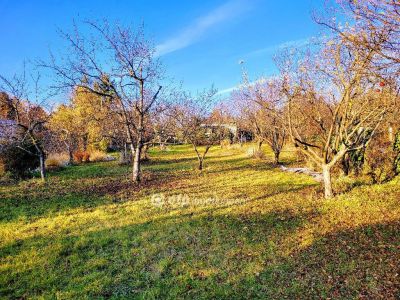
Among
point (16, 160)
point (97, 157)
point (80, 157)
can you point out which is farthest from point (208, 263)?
point (97, 157)

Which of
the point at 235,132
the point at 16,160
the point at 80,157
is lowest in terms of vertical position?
the point at 80,157

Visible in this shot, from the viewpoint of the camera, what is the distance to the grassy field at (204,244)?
4930 mm

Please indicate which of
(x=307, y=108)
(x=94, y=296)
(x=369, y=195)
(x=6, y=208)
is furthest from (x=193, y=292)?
(x=307, y=108)

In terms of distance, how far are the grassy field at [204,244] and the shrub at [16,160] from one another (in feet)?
14.2

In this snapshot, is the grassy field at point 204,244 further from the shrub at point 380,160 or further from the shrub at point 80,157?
the shrub at point 80,157

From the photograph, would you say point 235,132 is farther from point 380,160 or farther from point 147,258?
point 147,258

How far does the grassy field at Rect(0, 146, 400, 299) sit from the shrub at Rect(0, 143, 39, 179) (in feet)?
14.2

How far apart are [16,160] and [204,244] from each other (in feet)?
43.6

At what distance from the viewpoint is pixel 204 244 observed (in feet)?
21.7

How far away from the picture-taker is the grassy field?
493 centimetres

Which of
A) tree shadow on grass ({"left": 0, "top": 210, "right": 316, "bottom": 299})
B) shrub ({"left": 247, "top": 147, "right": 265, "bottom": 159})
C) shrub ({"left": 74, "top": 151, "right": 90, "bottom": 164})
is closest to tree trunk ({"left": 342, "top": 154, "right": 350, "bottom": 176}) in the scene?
tree shadow on grass ({"left": 0, "top": 210, "right": 316, "bottom": 299})

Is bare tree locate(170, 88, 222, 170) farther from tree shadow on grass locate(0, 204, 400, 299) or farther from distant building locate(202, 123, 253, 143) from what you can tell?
tree shadow on grass locate(0, 204, 400, 299)

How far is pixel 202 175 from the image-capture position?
52.9 ft

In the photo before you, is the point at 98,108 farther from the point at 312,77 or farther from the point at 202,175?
the point at 312,77
